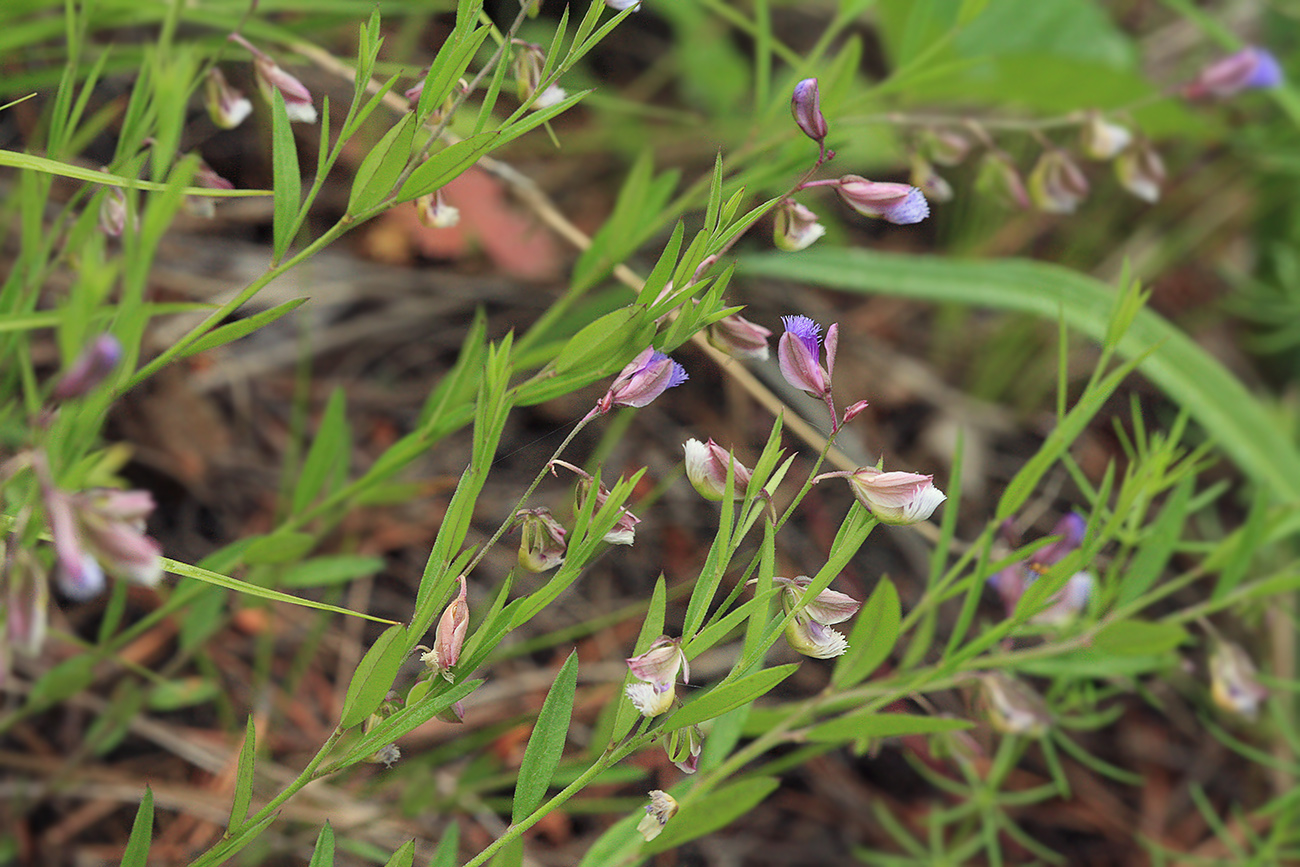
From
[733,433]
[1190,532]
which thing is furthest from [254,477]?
[1190,532]

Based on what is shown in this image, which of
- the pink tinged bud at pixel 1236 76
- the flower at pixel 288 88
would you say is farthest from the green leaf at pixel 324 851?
the pink tinged bud at pixel 1236 76

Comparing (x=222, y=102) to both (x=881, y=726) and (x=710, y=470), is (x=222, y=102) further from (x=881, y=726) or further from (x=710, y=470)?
(x=881, y=726)

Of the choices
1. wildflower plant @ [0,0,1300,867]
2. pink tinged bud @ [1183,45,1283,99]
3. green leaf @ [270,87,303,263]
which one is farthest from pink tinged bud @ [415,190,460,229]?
pink tinged bud @ [1183,45,1283,99]

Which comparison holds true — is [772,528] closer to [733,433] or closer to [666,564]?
[666,564]

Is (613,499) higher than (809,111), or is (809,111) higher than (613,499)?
(809,111)

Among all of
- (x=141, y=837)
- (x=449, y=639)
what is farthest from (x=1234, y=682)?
(x=141, y=837)

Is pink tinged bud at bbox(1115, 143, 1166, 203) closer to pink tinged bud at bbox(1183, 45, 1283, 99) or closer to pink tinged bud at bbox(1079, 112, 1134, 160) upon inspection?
pink tinged bud at bbox(1079, 112, 1134, 160)
